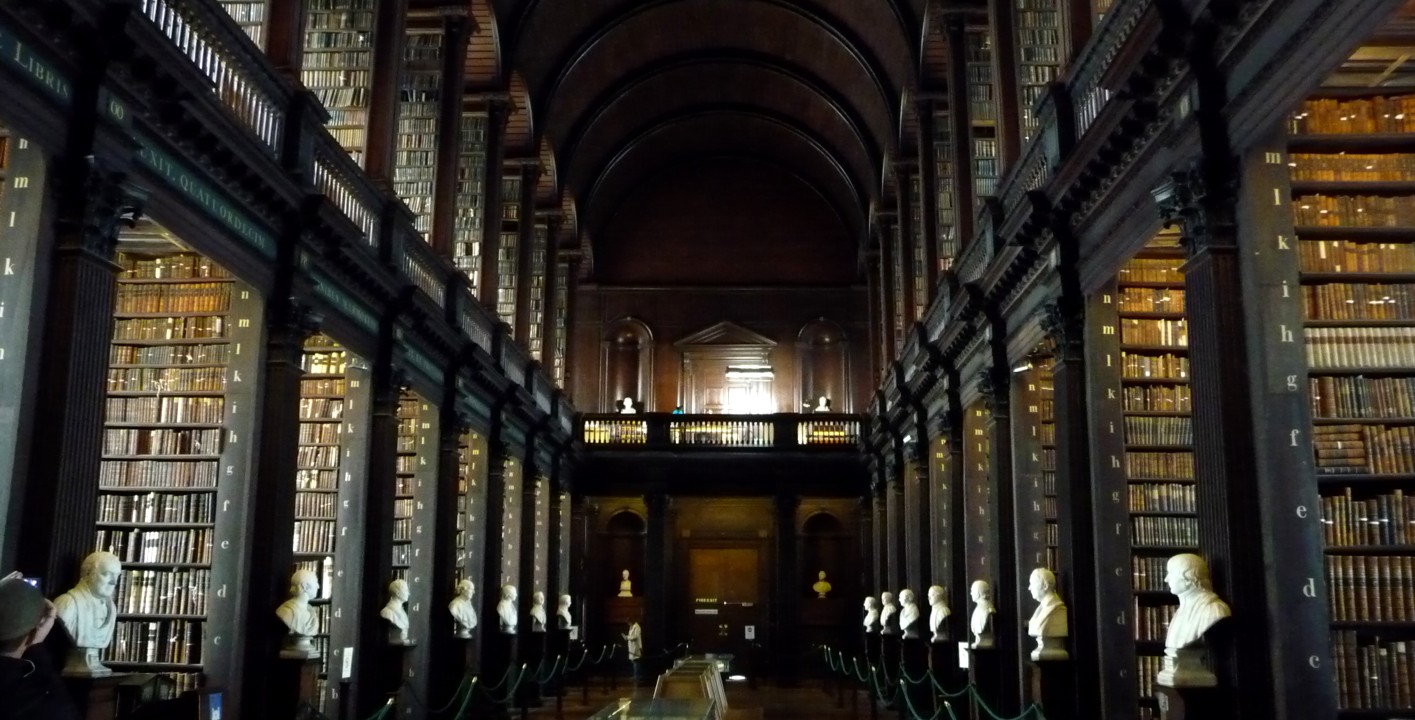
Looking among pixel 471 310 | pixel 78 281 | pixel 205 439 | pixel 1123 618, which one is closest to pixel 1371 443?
pixel 1123 618

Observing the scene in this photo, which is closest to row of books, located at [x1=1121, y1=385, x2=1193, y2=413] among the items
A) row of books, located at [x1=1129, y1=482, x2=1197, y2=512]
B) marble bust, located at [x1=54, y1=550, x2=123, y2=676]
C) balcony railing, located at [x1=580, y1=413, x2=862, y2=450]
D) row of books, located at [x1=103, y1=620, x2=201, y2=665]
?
row of books, located at [x1=1129, y1=482, x2=1197, y2=512]

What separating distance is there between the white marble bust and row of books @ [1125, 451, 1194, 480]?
306 inches

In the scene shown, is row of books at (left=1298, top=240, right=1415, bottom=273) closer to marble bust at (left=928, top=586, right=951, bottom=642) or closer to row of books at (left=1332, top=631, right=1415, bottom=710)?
row of books at (left=1332, top=631, right=1415, bottom=710)

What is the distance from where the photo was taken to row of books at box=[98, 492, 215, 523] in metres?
8.37

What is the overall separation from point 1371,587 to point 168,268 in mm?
7640

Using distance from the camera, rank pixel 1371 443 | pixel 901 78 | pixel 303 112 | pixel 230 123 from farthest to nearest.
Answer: pixel 901 78 → pixel 303 112 → pixel 230 123 → pixel 1371 443

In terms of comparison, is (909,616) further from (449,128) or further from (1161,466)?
(449,128)

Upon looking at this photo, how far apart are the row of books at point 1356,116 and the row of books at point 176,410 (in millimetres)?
6921

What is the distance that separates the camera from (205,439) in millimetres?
8648

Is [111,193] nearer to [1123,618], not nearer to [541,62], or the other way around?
[1123,618]

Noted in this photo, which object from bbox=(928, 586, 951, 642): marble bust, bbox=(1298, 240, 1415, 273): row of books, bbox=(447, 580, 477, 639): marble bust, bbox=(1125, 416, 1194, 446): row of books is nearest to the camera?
bbox=(1298, 240, 1415, 273): row of books

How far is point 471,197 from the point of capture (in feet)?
46.8

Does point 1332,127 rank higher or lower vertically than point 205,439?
higher

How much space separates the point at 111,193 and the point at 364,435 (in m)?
4.16
